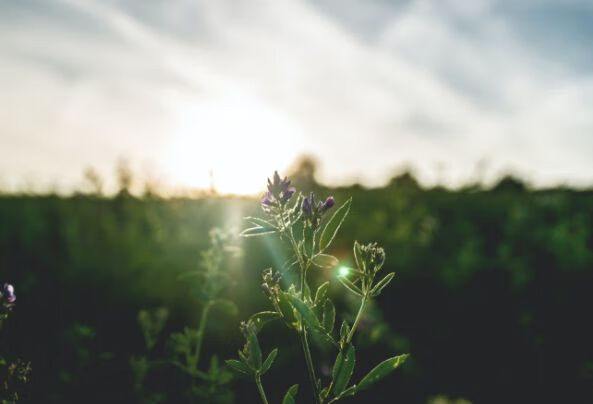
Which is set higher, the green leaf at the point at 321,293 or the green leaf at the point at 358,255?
the green leaf at the point at 358,255

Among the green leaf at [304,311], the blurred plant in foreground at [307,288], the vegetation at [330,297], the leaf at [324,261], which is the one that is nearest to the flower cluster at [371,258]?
the blurred plant in foreground at [307,288]

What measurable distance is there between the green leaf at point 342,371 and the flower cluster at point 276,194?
1.64 ft

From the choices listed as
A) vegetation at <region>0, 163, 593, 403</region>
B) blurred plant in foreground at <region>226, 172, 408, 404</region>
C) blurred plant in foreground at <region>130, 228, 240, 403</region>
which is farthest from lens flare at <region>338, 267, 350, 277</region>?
vegetation at <region>0, 163, 593, 403</region>

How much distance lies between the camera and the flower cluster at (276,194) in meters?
1.74

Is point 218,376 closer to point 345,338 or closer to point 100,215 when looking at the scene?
point 345,338

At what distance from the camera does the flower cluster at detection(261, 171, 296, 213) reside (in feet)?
5.71

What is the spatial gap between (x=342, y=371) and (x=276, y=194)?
583 millimetres

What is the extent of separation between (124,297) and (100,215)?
4837 millimetres

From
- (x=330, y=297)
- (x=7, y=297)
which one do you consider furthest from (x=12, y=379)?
(x=330, y=297)

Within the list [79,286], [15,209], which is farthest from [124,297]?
[15,209]

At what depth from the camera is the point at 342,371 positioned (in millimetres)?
1683

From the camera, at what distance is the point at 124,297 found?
18.8 feet

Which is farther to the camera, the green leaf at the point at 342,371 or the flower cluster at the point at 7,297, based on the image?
the flower cluster at the point at 7,297

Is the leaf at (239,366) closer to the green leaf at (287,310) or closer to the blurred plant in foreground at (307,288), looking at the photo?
the blurred plant in foreground at (307,288)
